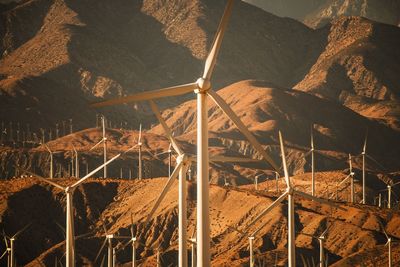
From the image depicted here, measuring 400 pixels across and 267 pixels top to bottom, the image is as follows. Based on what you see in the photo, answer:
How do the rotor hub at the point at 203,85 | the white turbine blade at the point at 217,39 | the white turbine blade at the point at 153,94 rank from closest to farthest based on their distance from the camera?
the rotor hub at the point at 203,85 < the white turbine blade at the point at 217,39 < the white turbine blade at the point at 153,94

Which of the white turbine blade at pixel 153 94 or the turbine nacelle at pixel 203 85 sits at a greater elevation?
the turbine nacelle at pixel 203 85

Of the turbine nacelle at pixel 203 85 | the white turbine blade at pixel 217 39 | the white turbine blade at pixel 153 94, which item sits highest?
the white turbine blade at pixel 217 39

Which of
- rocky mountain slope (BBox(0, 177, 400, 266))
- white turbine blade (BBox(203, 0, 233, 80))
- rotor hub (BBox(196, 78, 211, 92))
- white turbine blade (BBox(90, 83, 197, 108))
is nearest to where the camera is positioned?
rotor hub (BBox(196, 78, 211, 92))

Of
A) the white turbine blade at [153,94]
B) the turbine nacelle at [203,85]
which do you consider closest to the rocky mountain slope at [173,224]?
the white turbine blade at [153,94]

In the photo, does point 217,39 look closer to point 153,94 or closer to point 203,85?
point 153,94

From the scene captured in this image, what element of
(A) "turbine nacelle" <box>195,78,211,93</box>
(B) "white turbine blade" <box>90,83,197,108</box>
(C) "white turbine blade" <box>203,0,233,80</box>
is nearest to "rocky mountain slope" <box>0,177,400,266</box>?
(B) "white turbine blade" <box>90,83,197,108</box>

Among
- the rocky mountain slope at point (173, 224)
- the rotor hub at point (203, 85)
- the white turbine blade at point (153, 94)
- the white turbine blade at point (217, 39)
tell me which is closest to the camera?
the rotor hub at point (203, 85)

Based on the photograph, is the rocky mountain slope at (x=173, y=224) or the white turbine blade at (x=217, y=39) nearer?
the white turbine blade at (x=217, y=39)

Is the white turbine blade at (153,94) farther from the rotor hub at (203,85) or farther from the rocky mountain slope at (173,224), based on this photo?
the rocky mountain slope at (173,224)

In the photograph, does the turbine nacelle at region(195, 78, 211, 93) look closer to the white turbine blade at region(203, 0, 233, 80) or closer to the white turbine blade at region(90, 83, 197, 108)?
the white turbine blade at region(90, 83, 197, 108)

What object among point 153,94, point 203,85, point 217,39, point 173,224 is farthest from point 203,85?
point 173,224

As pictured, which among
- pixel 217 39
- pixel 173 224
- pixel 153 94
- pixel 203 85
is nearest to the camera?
pixel 203 85
